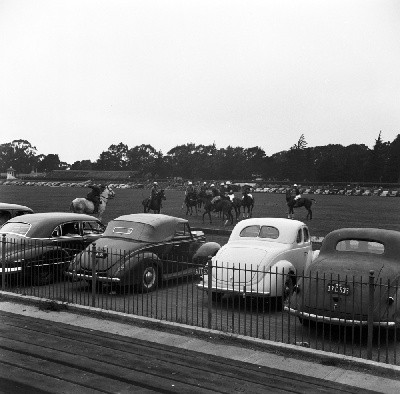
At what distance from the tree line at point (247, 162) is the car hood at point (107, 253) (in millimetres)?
79479

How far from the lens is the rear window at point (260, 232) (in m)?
12.1

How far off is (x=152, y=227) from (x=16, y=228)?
334 cm

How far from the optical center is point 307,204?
3197 cm

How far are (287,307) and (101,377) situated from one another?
134 inches

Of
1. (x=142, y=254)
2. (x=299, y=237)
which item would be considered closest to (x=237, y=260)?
(x=299, y=237)

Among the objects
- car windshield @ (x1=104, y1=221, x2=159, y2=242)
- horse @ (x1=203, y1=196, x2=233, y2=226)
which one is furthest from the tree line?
car windshield @ (x1=104, y1=221, x2=159, y2=242)

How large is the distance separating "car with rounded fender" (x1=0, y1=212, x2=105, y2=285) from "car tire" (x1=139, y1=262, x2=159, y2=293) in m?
1.70

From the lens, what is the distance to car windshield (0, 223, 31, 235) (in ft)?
43.8

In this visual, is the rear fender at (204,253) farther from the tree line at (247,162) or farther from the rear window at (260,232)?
the tree line at (247,162)

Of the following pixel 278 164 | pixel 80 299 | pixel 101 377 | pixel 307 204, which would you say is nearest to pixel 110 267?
pixel 80 299

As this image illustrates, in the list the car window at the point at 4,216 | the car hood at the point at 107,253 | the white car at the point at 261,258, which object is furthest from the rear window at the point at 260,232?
the car window at the point at 4,216

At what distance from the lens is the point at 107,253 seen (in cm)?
1062

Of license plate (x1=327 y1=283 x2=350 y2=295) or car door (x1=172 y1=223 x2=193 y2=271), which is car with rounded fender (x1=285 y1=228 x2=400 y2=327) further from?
car door (x1=172 y1=223 x2=193 y2=271)

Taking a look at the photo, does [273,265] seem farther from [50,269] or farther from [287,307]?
[50,269]
